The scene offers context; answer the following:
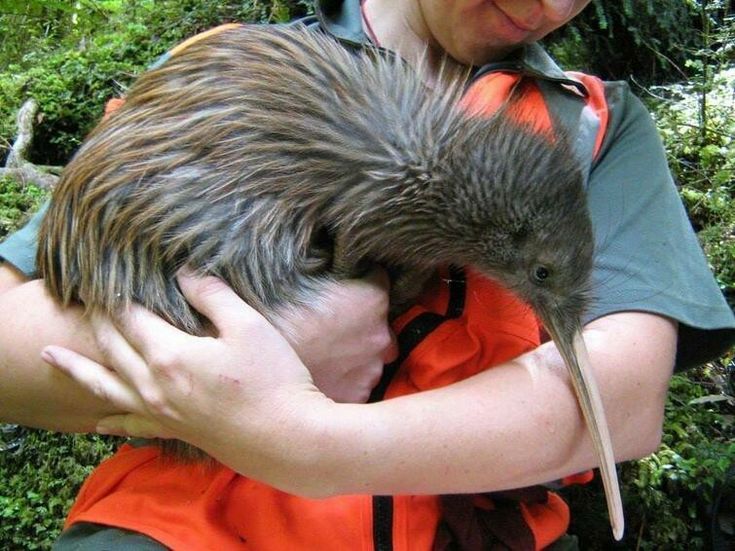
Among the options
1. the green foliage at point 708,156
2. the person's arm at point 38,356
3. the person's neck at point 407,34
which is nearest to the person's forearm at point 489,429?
the person's arm at point 38,356

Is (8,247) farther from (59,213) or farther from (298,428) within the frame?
(298,428)

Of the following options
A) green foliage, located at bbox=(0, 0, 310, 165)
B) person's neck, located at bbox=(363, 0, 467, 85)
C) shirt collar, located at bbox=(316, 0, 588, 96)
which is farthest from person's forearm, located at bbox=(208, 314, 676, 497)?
green foliage, located at bbox=(0, 0, 310, 165)

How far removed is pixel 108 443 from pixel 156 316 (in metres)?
1.23

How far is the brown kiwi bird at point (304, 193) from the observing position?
1285 mm

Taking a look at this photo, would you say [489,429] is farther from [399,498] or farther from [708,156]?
[708,156]

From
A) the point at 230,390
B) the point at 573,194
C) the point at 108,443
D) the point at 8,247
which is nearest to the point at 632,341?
the point at 573,194

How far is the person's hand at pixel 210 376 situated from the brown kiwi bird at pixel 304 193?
0.06 m

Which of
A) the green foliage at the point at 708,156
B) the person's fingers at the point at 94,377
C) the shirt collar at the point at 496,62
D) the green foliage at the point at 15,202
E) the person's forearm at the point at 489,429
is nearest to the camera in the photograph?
the person's forearm at the point at 489,429

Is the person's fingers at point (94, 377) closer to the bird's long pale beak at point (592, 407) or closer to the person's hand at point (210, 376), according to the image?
the person's hand at point (210, 376)

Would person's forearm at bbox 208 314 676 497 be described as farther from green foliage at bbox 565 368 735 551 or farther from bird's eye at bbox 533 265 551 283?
green foliage at bbox 565 368 735 551

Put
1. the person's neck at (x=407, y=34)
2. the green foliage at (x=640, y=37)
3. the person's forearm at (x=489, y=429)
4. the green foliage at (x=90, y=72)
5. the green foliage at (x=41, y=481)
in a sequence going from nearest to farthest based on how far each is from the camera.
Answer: the person's forearm at (x=489, y=429) → the person's neck at (x=407, y=34) → the green foliage at (x=41, y=481) → the green foliage at (x=640, y=37) → the green foliage at (x=90, y=72)

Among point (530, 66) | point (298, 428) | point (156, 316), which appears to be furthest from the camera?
point (530, 66)

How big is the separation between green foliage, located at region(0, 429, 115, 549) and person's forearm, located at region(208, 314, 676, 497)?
1.28 meters

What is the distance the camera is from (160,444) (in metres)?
1.44
